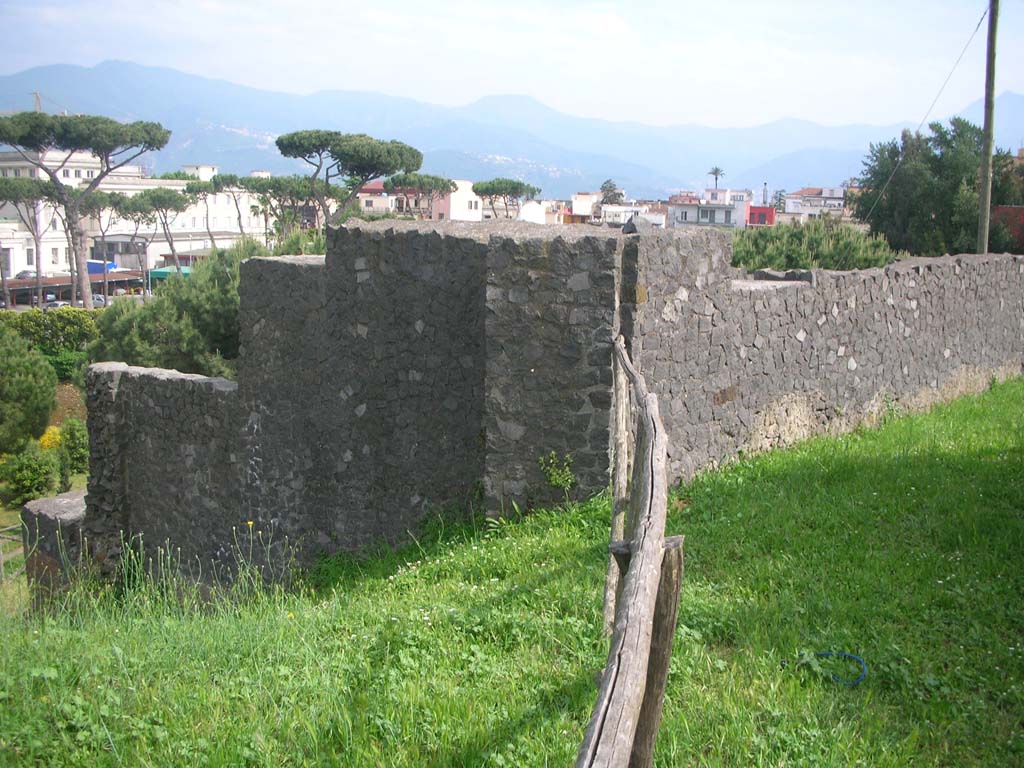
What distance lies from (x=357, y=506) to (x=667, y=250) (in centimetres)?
343

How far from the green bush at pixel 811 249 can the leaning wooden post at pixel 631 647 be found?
17.1 m

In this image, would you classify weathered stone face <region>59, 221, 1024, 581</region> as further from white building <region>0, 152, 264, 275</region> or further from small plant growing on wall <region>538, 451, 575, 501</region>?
white building <region>0, 152, 264, 275</region>

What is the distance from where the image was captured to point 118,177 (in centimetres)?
8231

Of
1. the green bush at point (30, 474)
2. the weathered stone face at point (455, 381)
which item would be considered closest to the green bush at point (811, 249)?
the weathered stone face at point (455, 381)

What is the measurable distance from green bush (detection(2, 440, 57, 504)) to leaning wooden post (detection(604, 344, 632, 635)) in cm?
2301

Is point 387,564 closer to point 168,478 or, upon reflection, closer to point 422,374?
point 422,374

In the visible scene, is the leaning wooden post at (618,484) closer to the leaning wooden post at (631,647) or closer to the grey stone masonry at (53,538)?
the leaning wooden post at (631,647)

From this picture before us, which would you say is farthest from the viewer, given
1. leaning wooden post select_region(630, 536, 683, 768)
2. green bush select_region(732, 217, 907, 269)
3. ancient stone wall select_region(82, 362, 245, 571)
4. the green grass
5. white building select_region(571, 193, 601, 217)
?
white building select_region(571, 193, 601, 217)

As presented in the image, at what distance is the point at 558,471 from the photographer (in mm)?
7105

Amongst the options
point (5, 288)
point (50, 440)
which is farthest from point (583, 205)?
point (50, 440)

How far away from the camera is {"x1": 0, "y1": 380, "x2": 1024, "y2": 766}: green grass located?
12.6 ft

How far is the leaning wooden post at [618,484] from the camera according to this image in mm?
4527

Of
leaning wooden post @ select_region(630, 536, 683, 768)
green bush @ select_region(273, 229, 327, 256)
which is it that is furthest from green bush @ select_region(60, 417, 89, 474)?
leaning wooden post @ select_region(630, 536, 683, 768)

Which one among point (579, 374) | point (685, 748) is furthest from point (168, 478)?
point (685, 748)
